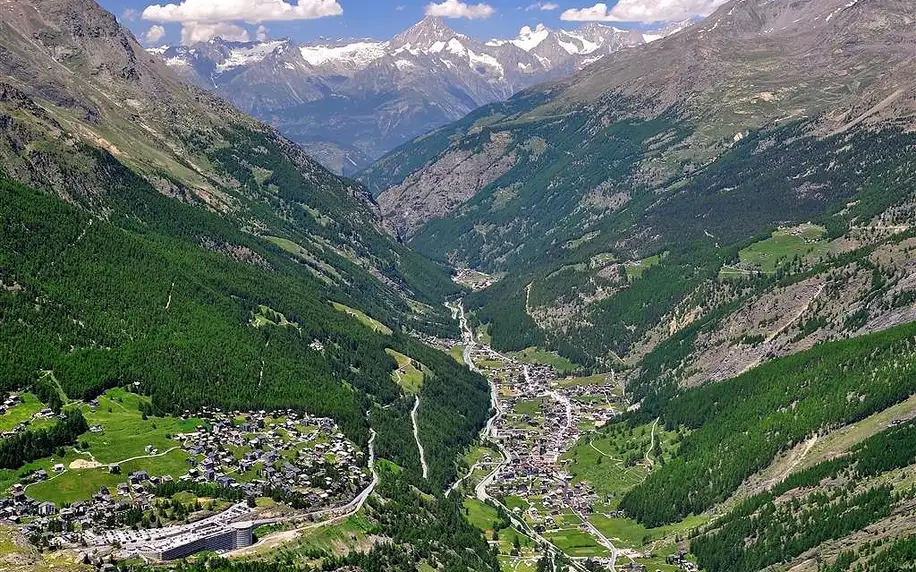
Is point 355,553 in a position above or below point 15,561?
below

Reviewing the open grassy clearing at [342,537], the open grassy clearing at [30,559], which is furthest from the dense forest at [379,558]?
the open grassy clearing at [30,559]

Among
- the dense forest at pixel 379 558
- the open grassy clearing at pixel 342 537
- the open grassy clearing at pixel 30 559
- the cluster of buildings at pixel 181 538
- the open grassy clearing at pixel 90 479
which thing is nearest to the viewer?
the open grassy clearing at pixel 30 559

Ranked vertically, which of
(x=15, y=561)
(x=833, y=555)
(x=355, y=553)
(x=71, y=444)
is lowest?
(x=833, y=555)

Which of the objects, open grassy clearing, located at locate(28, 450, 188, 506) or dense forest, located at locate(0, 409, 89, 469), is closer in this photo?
open grassy clearing, located at locate(28, 450, 188, 506)

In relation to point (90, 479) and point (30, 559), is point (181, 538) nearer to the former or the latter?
point (30, 559)

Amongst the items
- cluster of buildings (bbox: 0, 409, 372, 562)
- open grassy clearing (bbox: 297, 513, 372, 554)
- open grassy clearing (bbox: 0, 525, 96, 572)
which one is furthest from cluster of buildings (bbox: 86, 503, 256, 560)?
open grassy clearing (bbox: 297, 513, 372, 554)

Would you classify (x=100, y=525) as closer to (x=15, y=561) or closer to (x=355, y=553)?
(x=15, y=561)

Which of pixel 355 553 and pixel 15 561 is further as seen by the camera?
pixel 355 553

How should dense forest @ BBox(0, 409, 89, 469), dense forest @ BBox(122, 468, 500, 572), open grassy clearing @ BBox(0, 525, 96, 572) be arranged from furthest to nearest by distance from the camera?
dense forest @ BBox(0, 409, 89, 469) < dense forest @ BBox(122, 468, 500, 572) < open grassy clearing @ BBox(0, 525, 96, 572)

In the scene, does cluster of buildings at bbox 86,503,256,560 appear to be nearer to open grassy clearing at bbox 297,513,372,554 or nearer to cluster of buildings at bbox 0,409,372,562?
cluster of buildings at bbox 0,409,372,562

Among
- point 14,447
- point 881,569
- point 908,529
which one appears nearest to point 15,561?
point 14,447

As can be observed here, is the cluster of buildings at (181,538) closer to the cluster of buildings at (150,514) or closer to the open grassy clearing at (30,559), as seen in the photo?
the cluster of buildings at (150,514)
